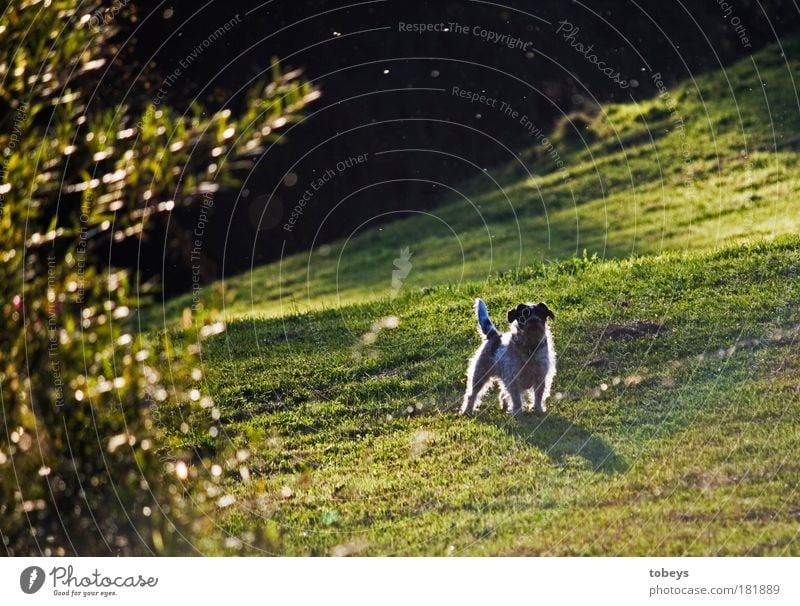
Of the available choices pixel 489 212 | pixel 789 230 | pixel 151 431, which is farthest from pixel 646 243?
pixel 151 431

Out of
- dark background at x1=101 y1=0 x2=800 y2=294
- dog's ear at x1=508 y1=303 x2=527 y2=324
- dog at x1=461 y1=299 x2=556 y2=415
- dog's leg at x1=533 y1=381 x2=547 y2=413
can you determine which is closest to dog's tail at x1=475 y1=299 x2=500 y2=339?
dog at x1=461 y1=299 x2=556 y2=415

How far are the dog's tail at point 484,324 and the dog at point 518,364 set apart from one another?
0.10ft

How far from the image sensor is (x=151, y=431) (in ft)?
24.4

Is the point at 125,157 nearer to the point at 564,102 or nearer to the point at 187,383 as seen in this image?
the point at 187,383

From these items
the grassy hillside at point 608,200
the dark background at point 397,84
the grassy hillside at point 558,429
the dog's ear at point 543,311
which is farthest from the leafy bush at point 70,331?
the dark background at point 397,84

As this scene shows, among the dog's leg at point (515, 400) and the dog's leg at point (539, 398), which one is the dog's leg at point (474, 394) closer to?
the dog's leg at point (515, 400)

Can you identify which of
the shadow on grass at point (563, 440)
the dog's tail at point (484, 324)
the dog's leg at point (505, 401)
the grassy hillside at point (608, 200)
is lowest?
the shadow on grass at point (563, 440)

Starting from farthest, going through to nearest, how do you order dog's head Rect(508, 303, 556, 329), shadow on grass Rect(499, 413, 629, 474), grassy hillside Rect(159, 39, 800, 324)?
grassy hillside Rect(159, 39, 800, 324)
dog's head Rect(508, 303, 556, 329)
shadow on grass Rect(499, 413, 629, 474)

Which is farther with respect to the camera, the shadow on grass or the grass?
the shadow on grass

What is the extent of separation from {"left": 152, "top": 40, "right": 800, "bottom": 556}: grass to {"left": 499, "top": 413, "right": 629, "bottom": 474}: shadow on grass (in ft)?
0.07

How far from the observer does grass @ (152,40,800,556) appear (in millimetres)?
7367

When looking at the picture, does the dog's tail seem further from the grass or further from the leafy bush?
the leafy bush

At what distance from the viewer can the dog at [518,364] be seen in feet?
29.6

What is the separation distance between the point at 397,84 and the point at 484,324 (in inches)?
299
